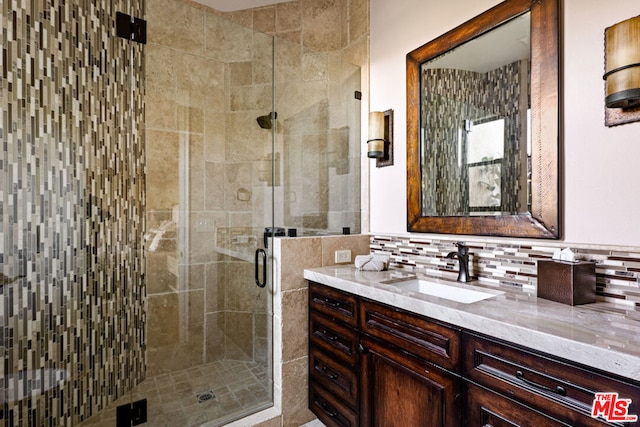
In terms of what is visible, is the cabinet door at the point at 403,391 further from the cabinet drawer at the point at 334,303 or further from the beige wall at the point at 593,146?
the beige wall at the point at 593,146

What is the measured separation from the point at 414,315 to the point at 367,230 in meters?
1.10

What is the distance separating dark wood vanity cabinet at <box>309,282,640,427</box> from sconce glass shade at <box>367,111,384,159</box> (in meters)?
0.98

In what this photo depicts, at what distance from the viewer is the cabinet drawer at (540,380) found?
33.2 inches

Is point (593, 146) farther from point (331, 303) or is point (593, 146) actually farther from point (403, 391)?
point (331, 303)

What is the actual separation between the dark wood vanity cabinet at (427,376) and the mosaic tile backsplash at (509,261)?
55cm

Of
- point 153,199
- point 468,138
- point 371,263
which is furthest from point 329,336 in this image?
point 468,138

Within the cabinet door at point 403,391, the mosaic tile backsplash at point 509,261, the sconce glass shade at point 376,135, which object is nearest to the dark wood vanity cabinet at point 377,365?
the cabinet door at point 403,391

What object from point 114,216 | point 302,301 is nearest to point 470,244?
point 302,301

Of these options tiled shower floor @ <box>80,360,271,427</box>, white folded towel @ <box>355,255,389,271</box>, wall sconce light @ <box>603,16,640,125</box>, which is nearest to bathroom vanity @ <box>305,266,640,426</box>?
white folded towel @ <box>355,255,389,271</box>

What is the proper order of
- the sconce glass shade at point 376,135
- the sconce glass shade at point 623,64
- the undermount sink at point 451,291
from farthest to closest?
the sconce glass shade at point 376,135, the undermount sink at point 451,291, the sconce glass shade at point 623,64

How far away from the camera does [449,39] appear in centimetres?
184

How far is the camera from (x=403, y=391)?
1396 mm

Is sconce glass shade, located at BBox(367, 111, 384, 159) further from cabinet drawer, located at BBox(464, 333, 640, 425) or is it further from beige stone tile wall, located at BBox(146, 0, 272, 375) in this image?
cabinet drawer, located at BBox(464, 333, 640, 425)

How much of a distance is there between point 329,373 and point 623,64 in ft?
6.25
